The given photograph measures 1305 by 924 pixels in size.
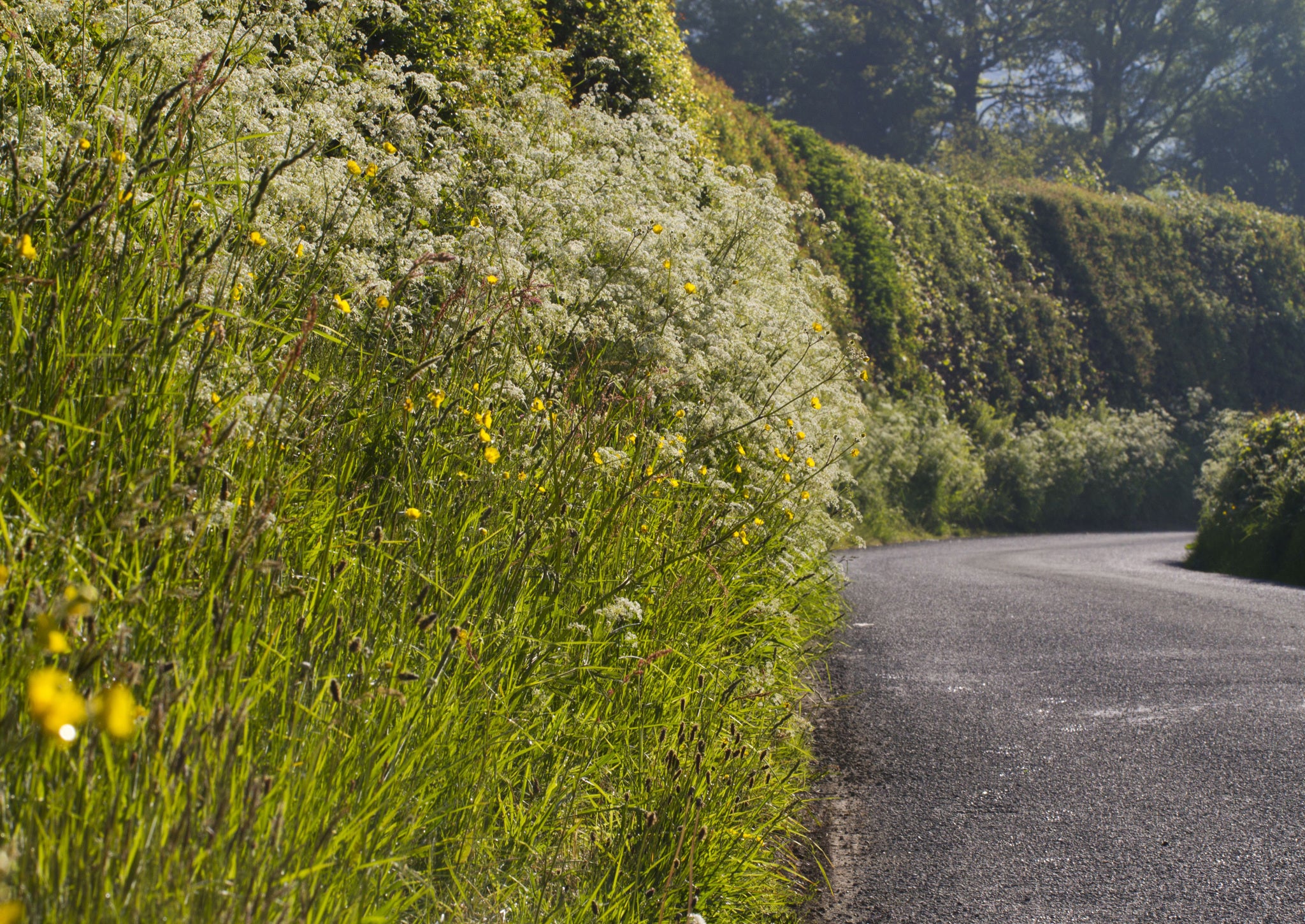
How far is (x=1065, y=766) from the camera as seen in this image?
356 centimetres

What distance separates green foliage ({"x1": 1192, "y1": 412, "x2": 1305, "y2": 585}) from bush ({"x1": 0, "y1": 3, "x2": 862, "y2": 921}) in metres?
8.92

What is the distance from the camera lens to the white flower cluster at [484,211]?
2982 millimetres

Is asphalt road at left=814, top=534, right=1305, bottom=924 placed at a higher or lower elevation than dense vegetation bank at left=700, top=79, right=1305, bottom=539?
lower

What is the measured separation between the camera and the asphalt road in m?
2.65

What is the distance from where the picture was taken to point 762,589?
4.18 metres

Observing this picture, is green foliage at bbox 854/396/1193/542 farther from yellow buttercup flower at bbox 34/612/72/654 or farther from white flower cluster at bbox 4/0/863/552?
yellow buttercup flower at bbox 34/612/72/654

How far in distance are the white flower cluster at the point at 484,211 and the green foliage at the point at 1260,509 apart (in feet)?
24.1

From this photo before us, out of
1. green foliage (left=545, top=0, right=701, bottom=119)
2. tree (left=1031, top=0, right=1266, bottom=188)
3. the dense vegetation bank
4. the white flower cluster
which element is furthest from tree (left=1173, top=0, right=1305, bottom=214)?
the white flower cluster

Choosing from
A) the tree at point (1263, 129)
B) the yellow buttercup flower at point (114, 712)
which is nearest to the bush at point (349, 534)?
the yellow buttercup flower at point (114, 712)

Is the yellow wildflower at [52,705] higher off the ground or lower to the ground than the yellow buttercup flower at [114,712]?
higher

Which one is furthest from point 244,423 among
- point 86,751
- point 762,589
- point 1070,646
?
point 1070,646

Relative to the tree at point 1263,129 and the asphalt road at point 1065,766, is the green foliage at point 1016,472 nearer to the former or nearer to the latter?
the asphalt road at point 1065,766

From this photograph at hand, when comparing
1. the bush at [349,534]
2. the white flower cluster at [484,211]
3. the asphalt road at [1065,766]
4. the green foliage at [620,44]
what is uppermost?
the green foliage at [620,44]

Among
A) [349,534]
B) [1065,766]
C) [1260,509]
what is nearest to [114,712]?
[349,534]
